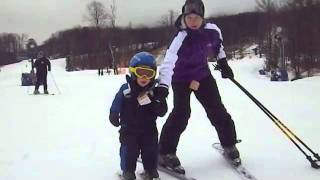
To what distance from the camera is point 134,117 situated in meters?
4.28

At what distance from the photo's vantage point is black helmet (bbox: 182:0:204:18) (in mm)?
4520

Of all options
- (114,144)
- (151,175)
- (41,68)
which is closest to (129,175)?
(151,175)

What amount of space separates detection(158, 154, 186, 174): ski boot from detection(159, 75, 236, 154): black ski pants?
58 millimetres

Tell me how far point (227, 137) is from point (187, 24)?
1.24m

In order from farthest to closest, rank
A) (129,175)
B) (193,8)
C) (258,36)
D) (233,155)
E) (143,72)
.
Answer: (258,36) < (233,155) < (193,8) < (129,175) < (143,72)

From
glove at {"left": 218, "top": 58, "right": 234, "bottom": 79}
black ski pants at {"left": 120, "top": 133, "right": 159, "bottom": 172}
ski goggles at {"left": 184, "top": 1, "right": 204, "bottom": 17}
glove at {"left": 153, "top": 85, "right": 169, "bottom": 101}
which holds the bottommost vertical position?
black ski pants at {"left": 120, "top": 133, "right": 159, "bottom": 172}

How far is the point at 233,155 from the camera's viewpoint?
485 cm

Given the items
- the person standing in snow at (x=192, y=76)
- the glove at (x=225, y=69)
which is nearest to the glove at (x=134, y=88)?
the person standing in snow at (x=192, y=76)

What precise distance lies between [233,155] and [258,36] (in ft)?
213

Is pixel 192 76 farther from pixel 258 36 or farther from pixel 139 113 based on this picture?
pixel 258 36

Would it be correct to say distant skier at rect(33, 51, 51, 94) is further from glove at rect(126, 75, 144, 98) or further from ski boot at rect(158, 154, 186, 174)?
glove at rect(126, 75, 144, 98)

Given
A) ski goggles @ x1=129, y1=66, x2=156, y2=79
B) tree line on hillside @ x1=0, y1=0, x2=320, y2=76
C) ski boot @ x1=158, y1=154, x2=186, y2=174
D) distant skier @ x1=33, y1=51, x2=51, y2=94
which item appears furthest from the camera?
tree line on hillside @ x1=0, y1=0, x2=320, y2=76

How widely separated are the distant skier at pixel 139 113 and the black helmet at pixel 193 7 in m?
0.62

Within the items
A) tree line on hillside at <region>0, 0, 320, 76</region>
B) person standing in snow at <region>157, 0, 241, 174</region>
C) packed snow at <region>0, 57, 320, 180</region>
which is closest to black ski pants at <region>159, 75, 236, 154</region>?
person standing in snow at <region>157, 0, 241, 174</region>
